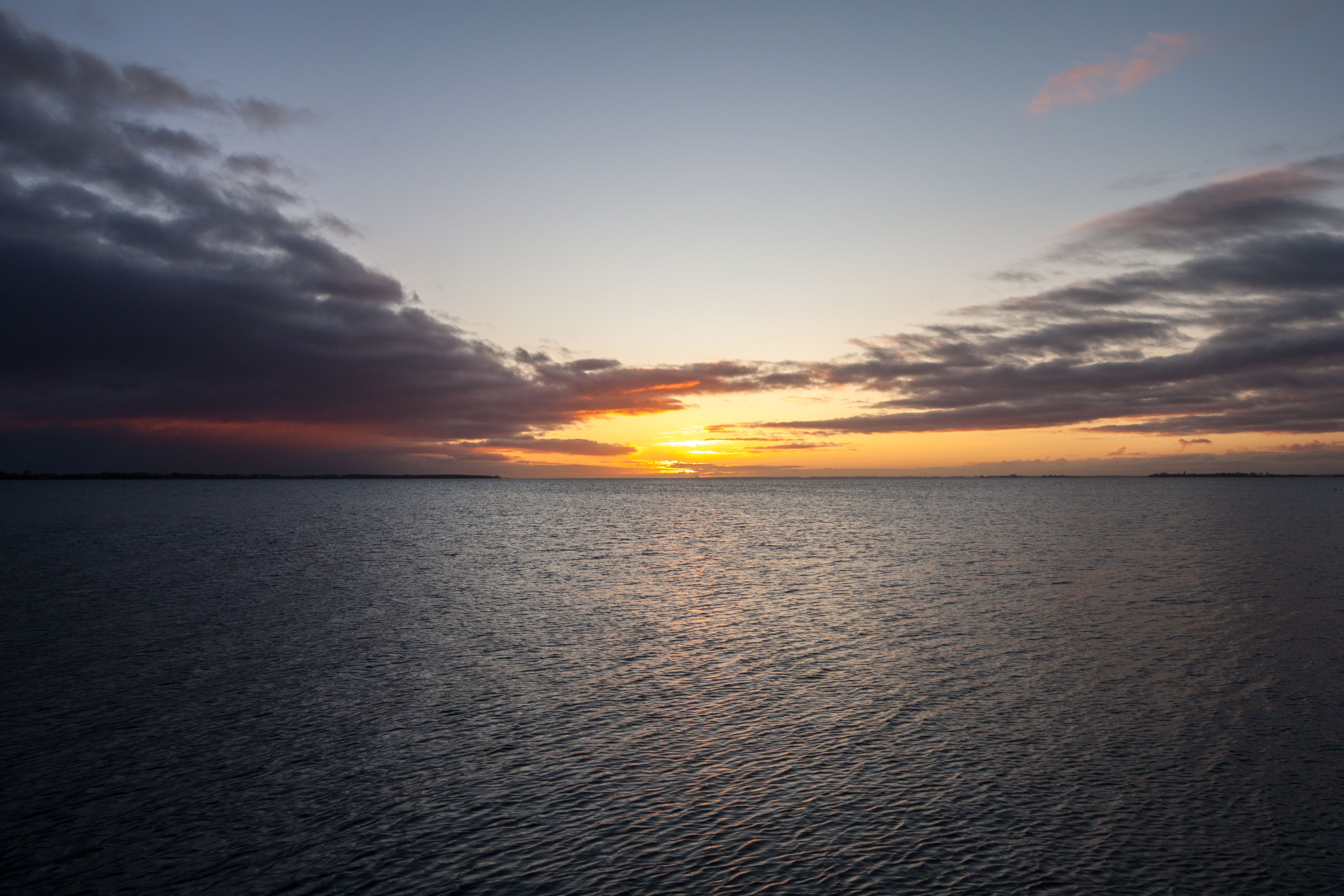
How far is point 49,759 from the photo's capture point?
18.2 metres

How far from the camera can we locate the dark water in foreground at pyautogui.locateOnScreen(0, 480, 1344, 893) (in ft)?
43.6

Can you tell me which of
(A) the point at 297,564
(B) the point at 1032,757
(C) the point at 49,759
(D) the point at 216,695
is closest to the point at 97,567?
(A) the point at 297,564

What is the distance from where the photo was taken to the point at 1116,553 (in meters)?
62.3

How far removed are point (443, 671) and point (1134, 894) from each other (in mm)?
21425

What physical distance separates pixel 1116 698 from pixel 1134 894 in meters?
12.2

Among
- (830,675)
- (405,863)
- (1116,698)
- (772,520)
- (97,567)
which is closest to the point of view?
(405,863)

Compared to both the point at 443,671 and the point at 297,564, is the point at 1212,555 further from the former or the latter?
the point at 297,564

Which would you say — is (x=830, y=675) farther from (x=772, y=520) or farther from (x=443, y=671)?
(x=772, y=520)

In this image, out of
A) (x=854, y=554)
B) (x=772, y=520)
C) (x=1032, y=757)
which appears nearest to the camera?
(x=1032, y=757)

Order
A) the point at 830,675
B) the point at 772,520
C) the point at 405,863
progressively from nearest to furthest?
the point at 405,863
the point at 830,675
the point at 772,520

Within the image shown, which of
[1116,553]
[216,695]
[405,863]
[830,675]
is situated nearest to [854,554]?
[1116,553]

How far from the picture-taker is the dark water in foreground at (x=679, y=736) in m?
13.3

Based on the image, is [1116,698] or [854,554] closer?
[1116,698]

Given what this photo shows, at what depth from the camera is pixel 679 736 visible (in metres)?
19.7
